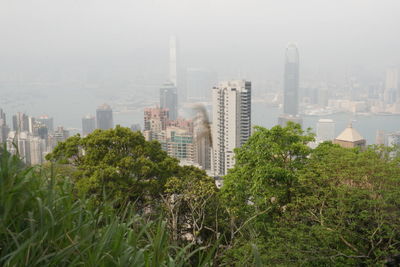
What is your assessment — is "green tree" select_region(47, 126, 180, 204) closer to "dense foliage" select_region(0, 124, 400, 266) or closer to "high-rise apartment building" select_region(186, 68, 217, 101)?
"dense foliage" select_region(0, 124, 400, 266)

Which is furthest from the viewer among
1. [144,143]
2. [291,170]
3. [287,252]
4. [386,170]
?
[144,143]

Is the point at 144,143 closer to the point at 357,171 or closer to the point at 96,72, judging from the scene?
the point at 357,171

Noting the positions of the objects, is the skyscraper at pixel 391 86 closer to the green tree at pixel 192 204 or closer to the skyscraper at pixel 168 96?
the skyscraper at pixel 168 96

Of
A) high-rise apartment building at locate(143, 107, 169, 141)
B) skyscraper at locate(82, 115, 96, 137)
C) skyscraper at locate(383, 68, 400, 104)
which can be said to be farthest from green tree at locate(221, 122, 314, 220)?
skyscraper at locate(383, 68, 400, 104)

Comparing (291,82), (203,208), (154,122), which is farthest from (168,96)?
(203,208)

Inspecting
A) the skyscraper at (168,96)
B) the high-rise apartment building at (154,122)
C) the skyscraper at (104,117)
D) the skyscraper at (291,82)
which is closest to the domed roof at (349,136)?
the high-rise apartment building at (154,122)

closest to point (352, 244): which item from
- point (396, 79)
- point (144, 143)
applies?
point (144, 143)
